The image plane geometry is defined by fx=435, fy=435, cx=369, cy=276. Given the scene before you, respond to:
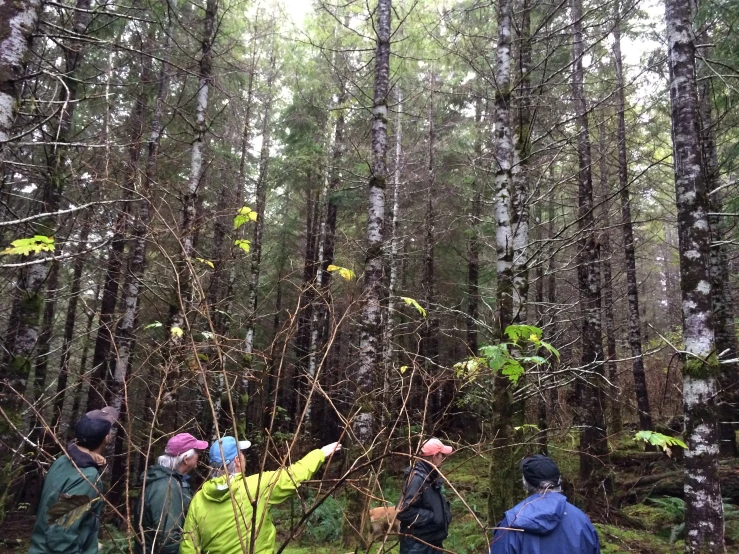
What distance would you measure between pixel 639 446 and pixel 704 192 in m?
9.59

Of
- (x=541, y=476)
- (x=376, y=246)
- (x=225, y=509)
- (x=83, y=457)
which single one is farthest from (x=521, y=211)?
(x=83, y=457)

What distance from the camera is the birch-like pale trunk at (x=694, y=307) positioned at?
4.05m

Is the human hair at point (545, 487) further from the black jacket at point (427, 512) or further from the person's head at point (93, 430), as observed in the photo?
the person's head at point (93, 430)

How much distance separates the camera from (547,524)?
2.95 m

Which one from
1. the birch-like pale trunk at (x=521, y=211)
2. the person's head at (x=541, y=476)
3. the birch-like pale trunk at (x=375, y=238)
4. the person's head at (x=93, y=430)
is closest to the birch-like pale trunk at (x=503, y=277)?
the birch-like pale trunk at (x=521, y=211)

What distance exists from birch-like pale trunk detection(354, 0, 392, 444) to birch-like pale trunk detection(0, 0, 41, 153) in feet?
15.5

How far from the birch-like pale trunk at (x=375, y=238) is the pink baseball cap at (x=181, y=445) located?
3386mm

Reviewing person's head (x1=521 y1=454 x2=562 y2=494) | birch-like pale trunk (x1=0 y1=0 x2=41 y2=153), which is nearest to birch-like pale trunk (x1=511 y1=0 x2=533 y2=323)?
person's head (x1=521 y1=454 x2=562 y2=494)

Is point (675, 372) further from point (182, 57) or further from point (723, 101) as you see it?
point (182, 57)

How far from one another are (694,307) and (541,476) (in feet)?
8.93

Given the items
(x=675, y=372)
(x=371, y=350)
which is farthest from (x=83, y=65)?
(x=675, y=372)

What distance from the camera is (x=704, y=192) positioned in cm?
455

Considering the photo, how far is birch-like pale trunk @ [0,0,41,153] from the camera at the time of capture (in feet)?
10.8

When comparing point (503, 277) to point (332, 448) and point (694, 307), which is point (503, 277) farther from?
point (332, 448)
